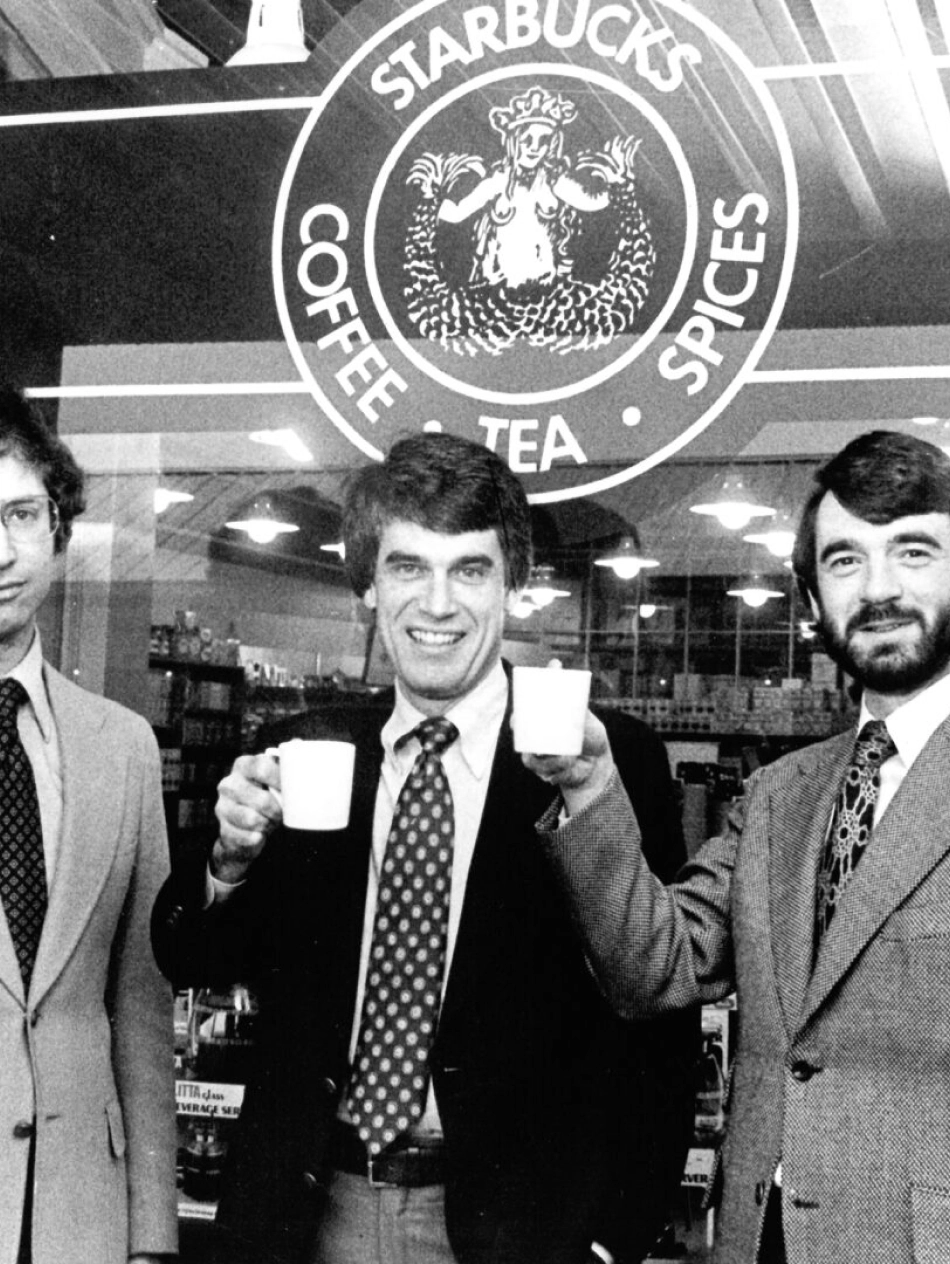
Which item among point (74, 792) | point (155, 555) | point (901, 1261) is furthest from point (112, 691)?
point (901, 1261)

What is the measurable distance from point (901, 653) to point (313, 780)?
3.20 feet

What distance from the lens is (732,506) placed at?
3.13 m

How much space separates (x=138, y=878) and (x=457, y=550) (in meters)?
0.88

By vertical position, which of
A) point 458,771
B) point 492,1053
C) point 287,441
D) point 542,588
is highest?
point 287,441

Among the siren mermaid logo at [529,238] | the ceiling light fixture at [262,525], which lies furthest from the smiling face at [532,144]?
the ceiling light fixture at [262,525]

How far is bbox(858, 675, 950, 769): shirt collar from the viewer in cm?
254

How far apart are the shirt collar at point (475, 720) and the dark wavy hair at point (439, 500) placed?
0.69ft

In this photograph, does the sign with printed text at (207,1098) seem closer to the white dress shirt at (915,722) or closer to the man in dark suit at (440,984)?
the man in dark suit at (440,984)

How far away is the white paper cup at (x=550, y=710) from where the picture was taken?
2.32 m

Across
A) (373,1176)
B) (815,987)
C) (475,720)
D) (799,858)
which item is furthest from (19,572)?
(815,987)

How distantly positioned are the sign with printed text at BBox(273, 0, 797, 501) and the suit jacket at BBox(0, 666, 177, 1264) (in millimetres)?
883

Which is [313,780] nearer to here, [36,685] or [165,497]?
[36,685]

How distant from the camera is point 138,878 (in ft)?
9.76

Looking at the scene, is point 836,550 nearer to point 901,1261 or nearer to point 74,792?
point 901,1261
